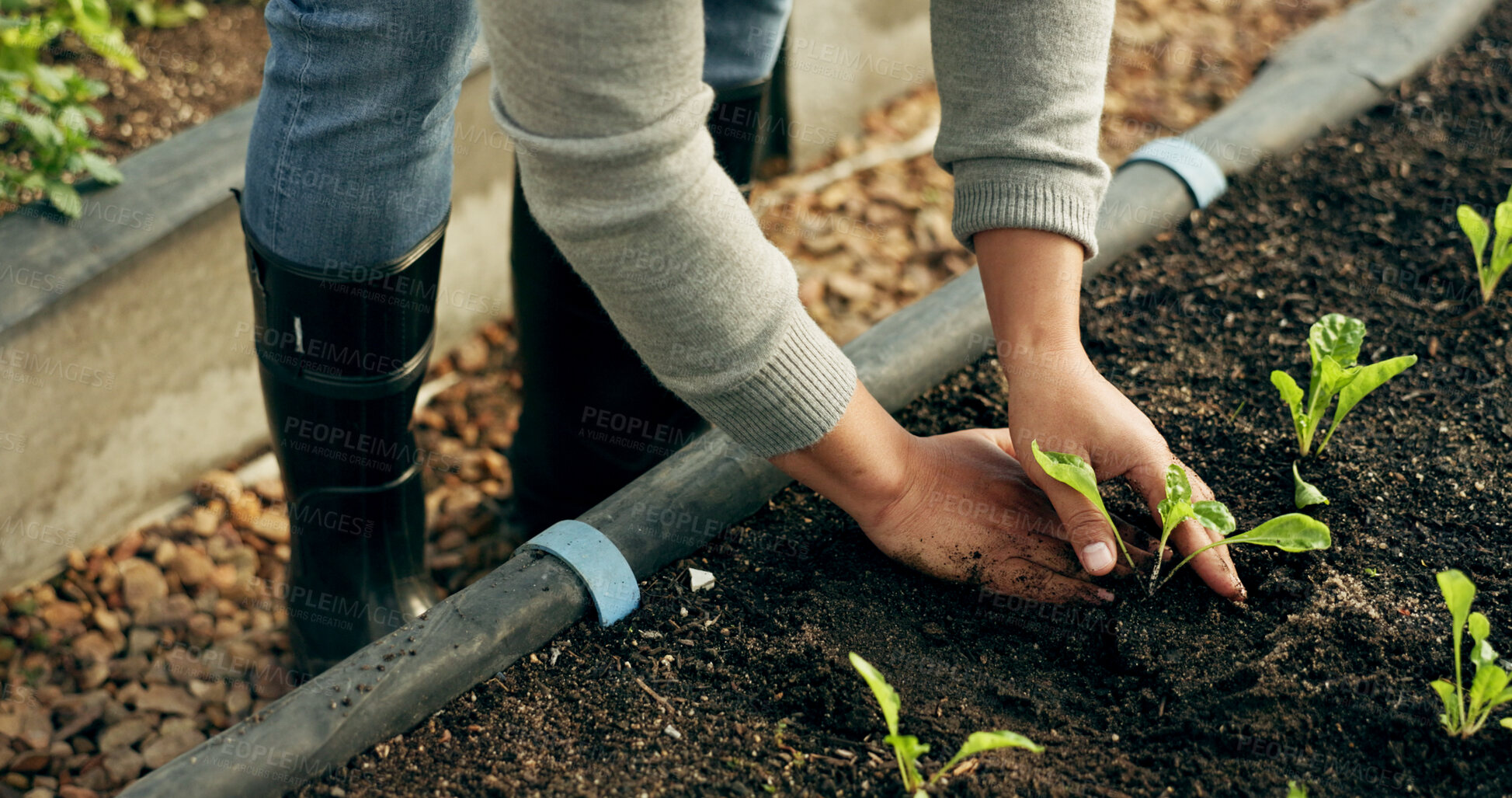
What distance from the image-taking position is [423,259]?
1264 mm

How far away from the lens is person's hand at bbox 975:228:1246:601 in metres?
1.10

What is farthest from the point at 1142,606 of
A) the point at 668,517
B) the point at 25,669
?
the point at 25,669

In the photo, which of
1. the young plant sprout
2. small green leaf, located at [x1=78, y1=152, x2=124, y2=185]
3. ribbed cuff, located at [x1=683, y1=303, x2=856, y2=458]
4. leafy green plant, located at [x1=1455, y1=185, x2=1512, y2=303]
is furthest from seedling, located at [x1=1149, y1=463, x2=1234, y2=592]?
small green leaf, located at [x1=78, y1=152, x2=124, y2=185]

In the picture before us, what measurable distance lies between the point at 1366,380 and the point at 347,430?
3.84ft

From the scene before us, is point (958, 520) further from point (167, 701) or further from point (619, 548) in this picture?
point (167, 701)

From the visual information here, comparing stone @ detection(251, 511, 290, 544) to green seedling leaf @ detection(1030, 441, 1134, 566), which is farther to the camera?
stone @ detection(251, 511, 290, 544)

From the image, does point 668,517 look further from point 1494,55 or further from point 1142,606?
point 1494,55

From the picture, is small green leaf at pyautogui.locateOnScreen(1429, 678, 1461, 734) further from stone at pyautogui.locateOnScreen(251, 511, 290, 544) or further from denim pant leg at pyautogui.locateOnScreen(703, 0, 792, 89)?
stone at pyautogui.locateOnScreen(251, 511, 290, 544)

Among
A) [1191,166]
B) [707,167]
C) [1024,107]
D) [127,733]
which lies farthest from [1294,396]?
[127,733]

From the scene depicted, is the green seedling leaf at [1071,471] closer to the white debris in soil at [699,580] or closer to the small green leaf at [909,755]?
the small green leaf at [909,755]

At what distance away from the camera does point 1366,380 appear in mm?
1197

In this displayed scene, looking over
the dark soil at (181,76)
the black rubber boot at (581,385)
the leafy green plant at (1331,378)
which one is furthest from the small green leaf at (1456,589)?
the dark soil at (181,76)

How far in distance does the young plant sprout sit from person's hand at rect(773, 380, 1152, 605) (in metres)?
0.10

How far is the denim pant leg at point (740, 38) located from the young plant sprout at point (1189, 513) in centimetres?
67
